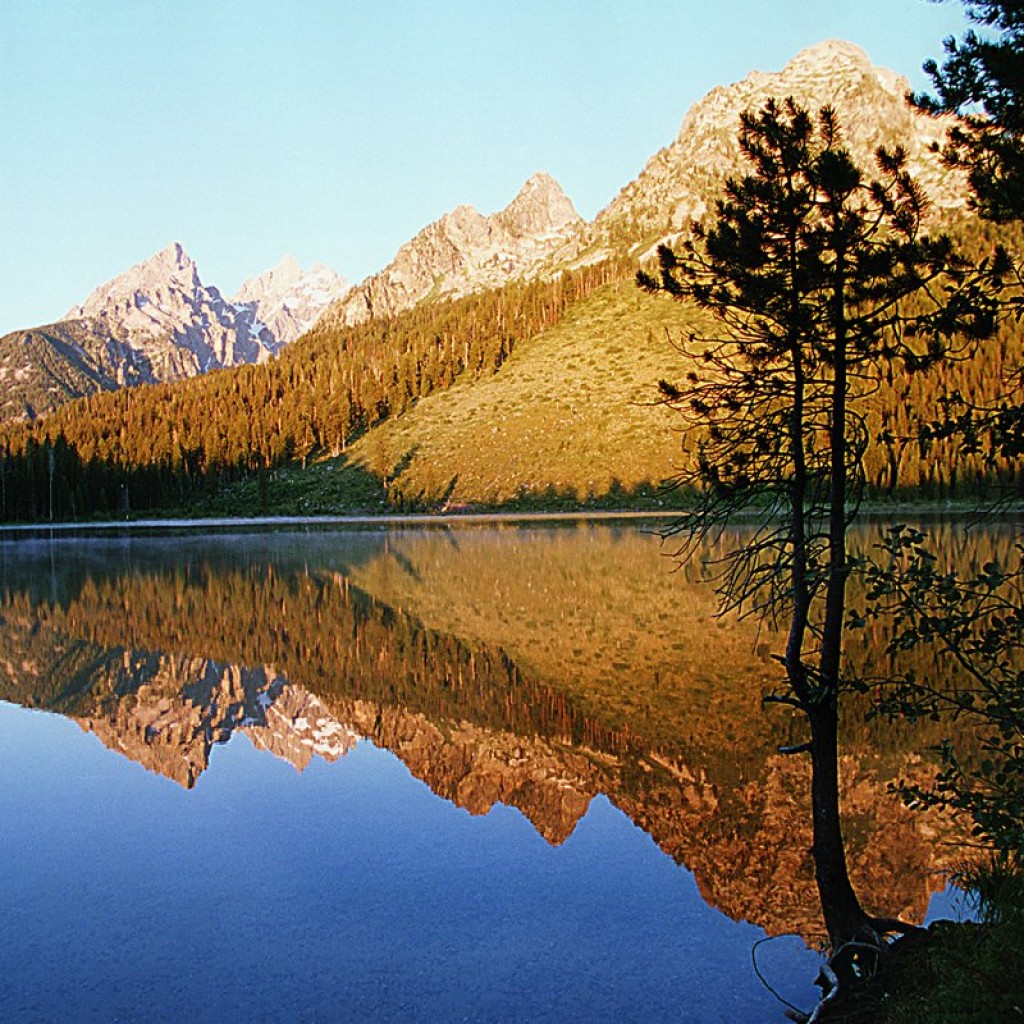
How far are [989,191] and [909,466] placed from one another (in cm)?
10340

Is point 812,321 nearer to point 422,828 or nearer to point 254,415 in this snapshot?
point 422,828

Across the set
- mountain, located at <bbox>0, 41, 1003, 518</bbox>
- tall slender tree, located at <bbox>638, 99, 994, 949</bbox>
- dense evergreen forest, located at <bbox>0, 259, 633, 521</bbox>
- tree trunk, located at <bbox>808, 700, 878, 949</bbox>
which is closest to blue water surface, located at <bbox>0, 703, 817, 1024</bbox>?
tree trunk, located at <bbox>808, 700, 878, 949</bbox>

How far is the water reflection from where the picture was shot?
38.9 feet

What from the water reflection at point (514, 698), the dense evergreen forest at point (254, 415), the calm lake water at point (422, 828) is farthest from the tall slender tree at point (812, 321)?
the dense evergreen forest at point (254, 415)

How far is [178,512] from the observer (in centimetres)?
14600

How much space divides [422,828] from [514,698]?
680cm

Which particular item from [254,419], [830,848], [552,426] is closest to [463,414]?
[552,426]

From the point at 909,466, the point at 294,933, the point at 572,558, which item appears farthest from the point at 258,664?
the point at 909,466

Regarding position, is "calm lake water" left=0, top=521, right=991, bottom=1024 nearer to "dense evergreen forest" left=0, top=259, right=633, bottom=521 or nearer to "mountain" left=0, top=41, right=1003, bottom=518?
"mountain" left=0, top=41, right=1003, bottom=518

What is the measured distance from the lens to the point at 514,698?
19.3 m

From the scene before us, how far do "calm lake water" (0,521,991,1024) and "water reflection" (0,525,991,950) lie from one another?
0.27ft

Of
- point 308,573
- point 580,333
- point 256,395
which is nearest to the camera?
point 308,573

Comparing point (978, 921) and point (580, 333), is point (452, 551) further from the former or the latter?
point (580, 333)

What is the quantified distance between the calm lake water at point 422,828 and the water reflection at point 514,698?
8cm
